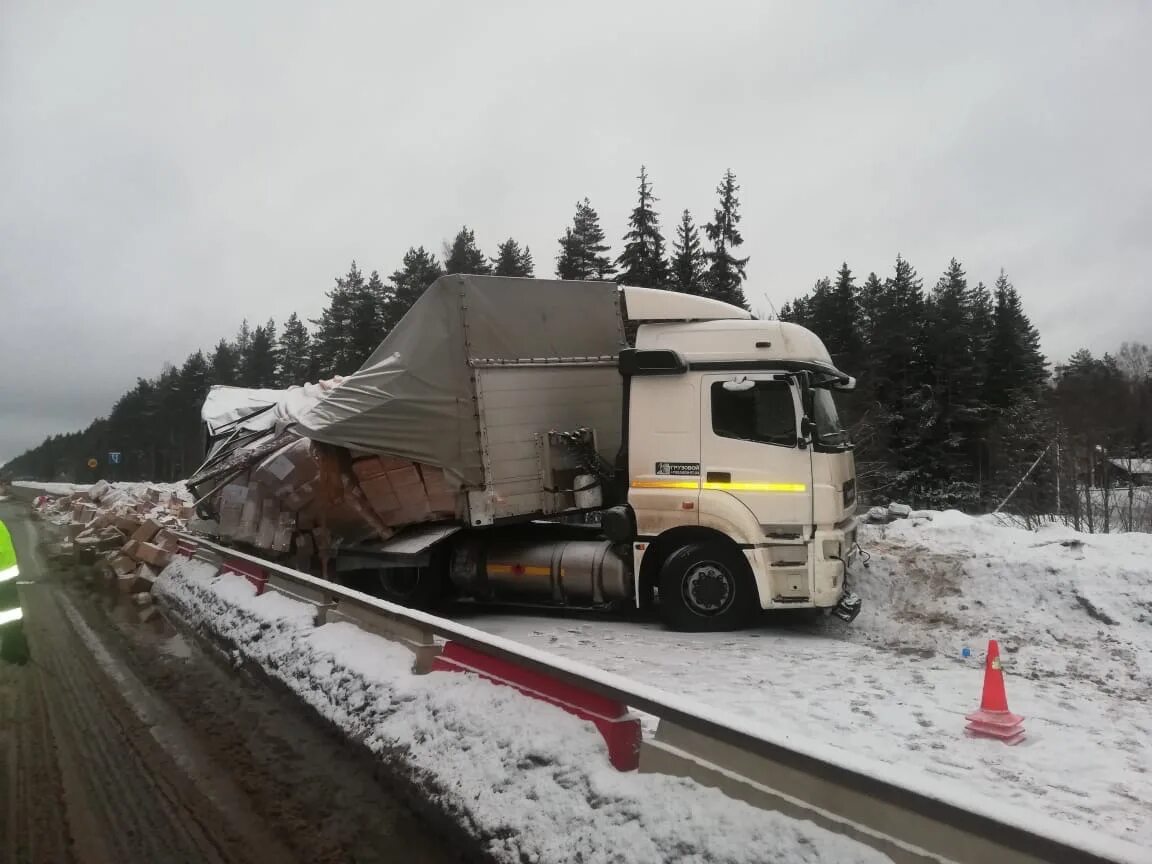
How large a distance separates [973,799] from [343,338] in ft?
175

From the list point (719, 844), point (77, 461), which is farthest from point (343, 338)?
point (77, 461)

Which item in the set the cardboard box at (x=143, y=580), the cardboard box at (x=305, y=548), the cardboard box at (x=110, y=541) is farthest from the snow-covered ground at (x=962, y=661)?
the cardboard box at (x=110, y=541)

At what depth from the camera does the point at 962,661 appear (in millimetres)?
7578

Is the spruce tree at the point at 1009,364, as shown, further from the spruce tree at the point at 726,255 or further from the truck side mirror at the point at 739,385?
the truck side mirror at the point at 739,385

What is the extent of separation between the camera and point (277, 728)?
229 inches

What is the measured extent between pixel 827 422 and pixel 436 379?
4335 millimetres

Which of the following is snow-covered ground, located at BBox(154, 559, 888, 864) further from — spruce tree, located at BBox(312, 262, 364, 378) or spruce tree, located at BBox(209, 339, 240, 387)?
spruce tree, located at BBox(209, 339, 240, 387)

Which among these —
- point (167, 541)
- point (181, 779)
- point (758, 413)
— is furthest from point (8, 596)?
point (167, 541)

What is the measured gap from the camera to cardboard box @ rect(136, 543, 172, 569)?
13188mm

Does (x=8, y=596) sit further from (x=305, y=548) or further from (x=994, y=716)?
(x=994, y=716)

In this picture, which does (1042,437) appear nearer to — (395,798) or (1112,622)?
(1112,622)

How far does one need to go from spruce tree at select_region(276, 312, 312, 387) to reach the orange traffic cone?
63.8 m

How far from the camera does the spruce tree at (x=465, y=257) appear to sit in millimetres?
Result: 46969

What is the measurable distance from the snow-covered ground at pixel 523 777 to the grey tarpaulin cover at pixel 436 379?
278cm
